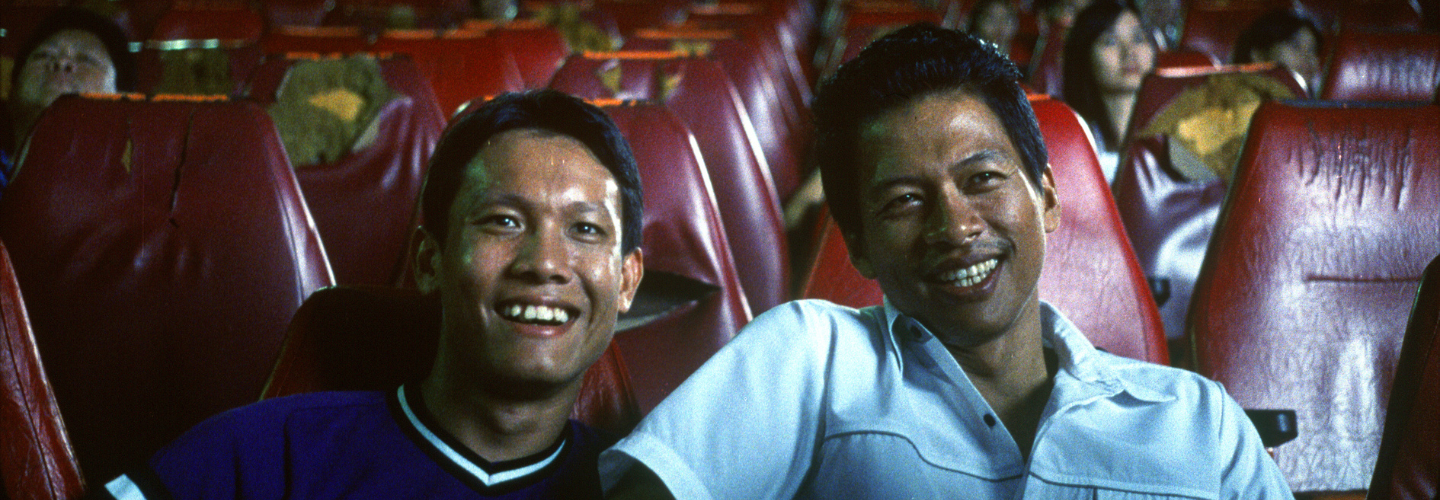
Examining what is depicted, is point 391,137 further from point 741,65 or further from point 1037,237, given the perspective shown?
point 741,65

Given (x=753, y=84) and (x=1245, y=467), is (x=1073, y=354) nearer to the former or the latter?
(x=1245, y=467)

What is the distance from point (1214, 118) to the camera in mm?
1645

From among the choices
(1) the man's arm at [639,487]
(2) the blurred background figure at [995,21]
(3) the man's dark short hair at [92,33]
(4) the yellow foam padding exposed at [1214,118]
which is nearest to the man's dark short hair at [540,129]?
(1) the man's arm at [639,487]

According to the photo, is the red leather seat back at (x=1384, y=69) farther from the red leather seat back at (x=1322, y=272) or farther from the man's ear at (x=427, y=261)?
the man's ear at (x=427, y=261)

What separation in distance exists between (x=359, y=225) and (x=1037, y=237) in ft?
3.40

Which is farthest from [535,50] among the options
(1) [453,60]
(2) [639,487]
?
(2) [639,487]

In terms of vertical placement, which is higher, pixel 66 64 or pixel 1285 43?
pixel 66 64

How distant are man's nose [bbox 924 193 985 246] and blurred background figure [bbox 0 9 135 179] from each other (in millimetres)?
1719

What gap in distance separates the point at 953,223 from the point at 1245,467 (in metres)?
0.28

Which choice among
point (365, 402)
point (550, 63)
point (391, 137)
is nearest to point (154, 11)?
point (550, 63)

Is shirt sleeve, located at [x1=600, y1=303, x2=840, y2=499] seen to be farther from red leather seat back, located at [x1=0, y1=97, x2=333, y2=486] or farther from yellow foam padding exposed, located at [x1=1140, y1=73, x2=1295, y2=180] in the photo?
yellow foam padding exposed, located at [x1=1140, y1=73, x2=1295, y2=180]

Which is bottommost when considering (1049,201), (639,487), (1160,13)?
(1160,13)

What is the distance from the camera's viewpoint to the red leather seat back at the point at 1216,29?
3574 mm

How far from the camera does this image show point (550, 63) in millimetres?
2756
